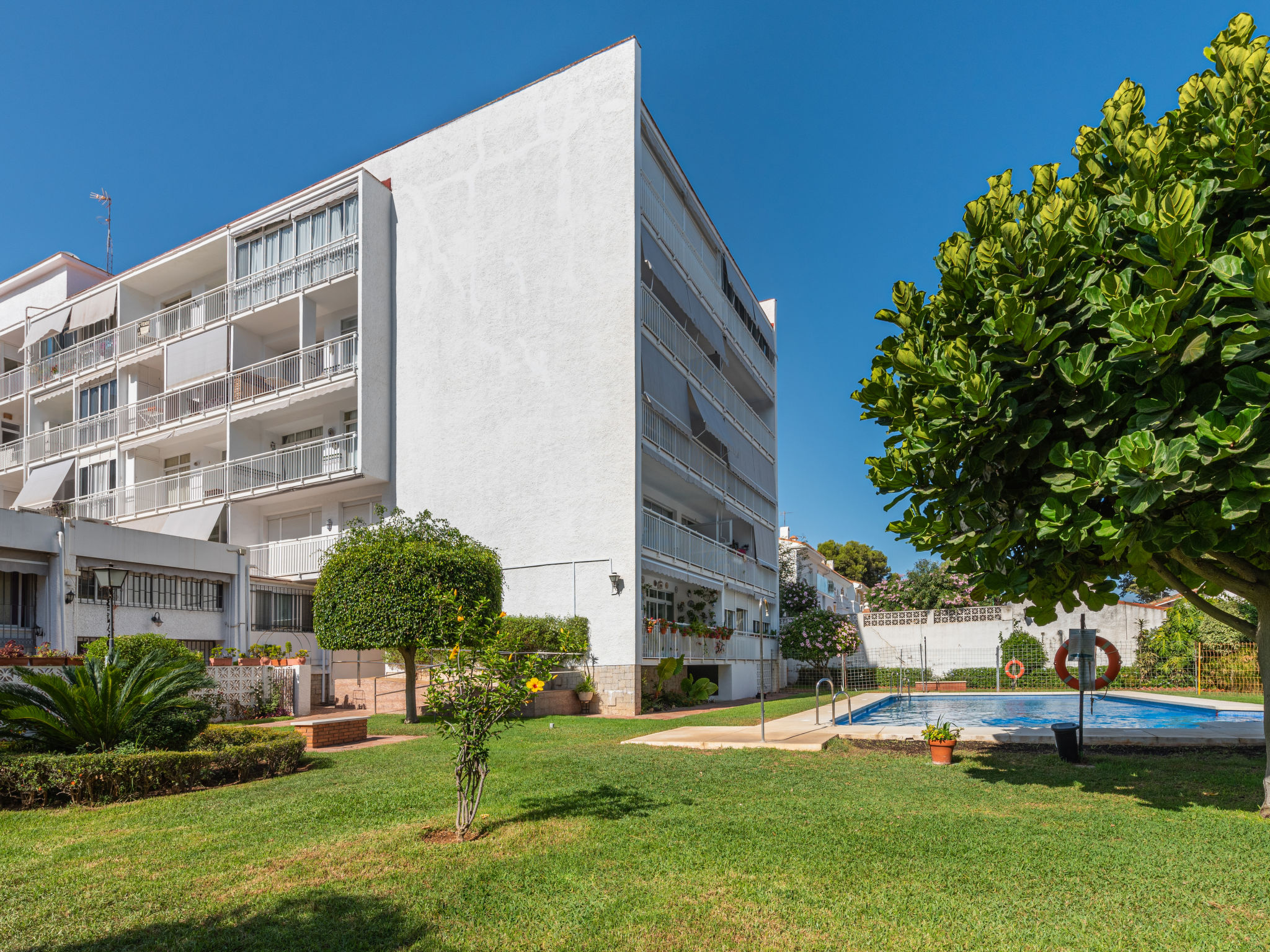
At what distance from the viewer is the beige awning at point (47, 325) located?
3269cm

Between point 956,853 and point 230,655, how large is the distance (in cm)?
1742

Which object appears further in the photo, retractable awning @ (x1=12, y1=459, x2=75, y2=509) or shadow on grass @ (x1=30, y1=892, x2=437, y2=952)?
retractable awning @ (x1=12, y1=459, x2=75, y2=509)

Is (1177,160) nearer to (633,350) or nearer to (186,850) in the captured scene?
(186,850)

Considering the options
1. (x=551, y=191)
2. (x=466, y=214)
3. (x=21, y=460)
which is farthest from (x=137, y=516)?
(x=551, y=191)

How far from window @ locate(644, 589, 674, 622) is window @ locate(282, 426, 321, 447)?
1193 cm

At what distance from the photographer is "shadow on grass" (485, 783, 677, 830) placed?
7621 mm

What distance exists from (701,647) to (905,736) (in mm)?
12375

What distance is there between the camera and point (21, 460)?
32656mm

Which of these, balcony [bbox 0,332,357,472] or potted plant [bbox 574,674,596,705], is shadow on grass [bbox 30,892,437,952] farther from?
balcony [bbox 0,332,357,472]

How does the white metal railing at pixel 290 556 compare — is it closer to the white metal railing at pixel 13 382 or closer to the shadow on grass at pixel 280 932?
the white metal railing at pixel 13 382

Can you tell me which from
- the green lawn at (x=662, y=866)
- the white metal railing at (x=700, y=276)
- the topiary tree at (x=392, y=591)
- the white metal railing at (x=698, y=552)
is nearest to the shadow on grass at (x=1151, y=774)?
the green lawn at (x=662, y=866)

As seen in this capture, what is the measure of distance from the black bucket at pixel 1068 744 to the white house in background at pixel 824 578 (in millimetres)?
36102

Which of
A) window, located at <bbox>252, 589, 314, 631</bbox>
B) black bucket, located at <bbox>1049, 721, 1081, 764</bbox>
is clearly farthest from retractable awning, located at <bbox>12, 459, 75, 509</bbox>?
black bucket, located at <bbox>1049, 721, 1081, 764</bbox>

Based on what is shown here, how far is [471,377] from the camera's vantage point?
24.2 metres
